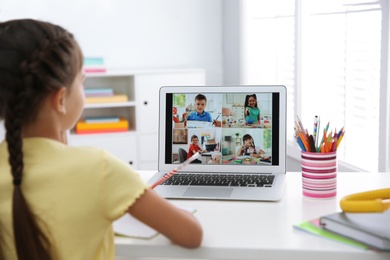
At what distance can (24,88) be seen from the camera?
1132mm

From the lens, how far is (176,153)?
179 cm

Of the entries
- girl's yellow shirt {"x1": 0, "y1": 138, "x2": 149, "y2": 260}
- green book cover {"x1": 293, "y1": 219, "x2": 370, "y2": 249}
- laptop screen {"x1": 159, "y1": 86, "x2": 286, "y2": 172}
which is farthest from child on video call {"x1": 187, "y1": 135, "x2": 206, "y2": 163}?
girl's yellow shirt {"x1": 0, "y1": 138, "x2": 149, "y2": 260}

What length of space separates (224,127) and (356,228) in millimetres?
619

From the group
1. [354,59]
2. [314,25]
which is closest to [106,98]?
[314,25]

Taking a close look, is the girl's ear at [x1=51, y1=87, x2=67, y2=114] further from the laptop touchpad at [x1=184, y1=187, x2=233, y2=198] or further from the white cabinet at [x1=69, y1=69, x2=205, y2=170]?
the white cabinet at [x1=69, y1=69, x2=205, y2=170]

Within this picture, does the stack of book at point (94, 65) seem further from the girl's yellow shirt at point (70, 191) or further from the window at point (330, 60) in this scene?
the girl's yellow shirt at point (70, 191)

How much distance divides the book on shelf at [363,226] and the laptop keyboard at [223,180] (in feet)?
1.18

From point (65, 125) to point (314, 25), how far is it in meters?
2.24

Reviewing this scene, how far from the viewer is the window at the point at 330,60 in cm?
270

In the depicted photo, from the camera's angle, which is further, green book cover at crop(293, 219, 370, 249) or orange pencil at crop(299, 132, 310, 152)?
orange pencil at crop(299, 132, 310, 152)

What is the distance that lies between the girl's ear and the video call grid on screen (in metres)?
0.63

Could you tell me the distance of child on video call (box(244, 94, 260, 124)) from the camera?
5.72ft

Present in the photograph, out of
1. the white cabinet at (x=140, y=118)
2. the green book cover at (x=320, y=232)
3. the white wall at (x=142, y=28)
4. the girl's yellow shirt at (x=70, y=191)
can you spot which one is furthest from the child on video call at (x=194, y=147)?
the white wall at (x=142, y=28)

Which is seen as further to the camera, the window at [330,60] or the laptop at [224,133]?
the window at [330,60]
